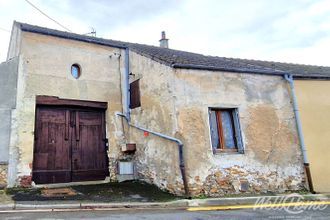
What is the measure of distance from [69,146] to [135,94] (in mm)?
2890

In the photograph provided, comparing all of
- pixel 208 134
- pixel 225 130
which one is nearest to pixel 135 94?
pixel 208 134

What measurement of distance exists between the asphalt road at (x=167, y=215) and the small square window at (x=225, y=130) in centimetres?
247

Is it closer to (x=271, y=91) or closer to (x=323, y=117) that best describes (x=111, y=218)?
(x=271, y=91)

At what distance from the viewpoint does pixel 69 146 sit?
9.24 meters

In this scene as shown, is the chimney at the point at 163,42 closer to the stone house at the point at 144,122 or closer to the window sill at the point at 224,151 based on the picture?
the stone house at the point at 144,122

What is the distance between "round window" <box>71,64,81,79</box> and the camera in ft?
32.0

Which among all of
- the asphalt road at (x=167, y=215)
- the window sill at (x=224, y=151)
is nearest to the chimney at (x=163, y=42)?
the window sill at (x=224, y=151)

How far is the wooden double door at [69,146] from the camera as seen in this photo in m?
8.72

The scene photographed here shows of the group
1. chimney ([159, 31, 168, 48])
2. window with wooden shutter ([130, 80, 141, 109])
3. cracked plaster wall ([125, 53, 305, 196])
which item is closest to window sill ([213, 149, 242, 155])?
cracked plaster wall ([125, 53, 305, 196])

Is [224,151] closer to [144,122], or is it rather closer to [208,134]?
[208,134]

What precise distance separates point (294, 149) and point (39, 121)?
824cm

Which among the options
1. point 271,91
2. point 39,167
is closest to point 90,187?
point 39,167

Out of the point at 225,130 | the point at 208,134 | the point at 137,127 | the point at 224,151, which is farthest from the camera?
the point at 137,127

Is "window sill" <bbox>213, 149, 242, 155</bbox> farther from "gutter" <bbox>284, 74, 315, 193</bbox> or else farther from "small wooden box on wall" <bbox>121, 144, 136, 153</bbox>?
"small wooden box on wall" <bbox>121, 144, 136, 153</bbox>
